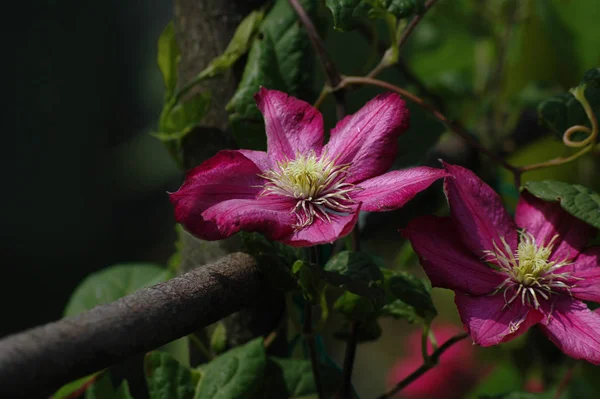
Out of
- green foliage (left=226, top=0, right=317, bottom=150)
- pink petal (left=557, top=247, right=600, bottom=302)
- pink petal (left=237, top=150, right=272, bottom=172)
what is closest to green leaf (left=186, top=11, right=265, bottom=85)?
green foliage (left=226, top=0, right=317, bottom=150)

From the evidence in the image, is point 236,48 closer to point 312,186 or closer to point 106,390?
point 312,186

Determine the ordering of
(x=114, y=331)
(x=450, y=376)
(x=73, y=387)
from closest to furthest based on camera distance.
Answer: (x=114, y=331) → (x=73, y=387) → (x=450, y=376)

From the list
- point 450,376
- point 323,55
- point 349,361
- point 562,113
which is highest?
point 323,55

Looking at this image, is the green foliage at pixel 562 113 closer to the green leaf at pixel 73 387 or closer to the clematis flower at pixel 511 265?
the clematis flower at pixel 511 265

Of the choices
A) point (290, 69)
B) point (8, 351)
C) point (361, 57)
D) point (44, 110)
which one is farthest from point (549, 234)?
point (44, 110)

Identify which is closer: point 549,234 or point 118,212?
point 549,234

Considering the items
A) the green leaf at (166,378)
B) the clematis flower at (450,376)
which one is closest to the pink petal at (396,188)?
the green leaf at (166,378)

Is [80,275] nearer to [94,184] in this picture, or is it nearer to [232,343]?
[94,184]

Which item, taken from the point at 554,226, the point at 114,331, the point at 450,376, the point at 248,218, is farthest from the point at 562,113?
the point at 450,376
